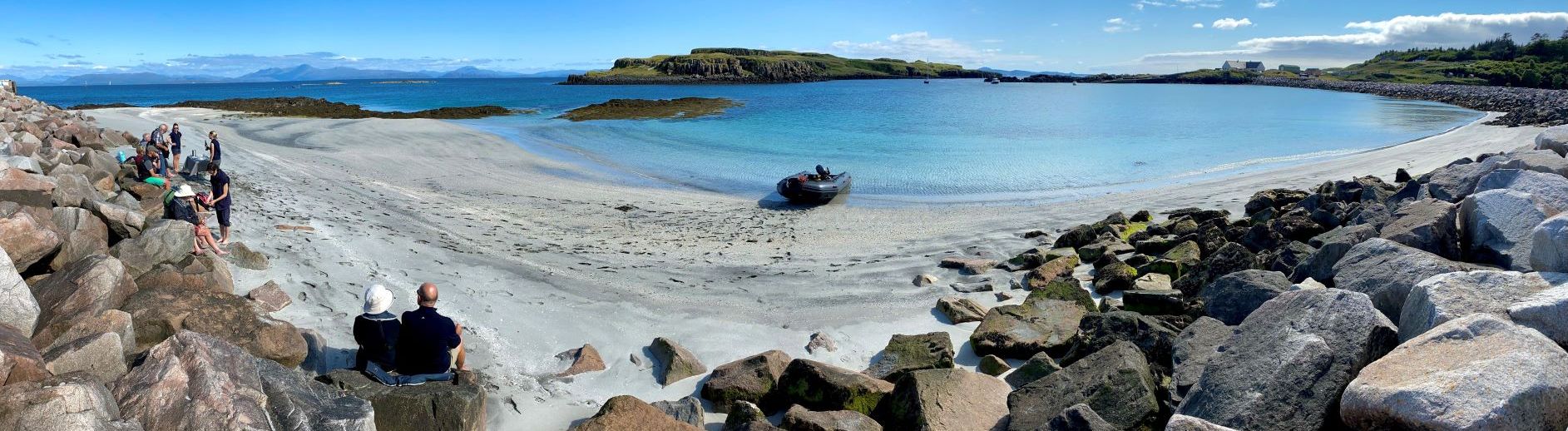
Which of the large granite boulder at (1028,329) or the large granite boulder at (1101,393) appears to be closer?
the large granite boulder at (1101,393)

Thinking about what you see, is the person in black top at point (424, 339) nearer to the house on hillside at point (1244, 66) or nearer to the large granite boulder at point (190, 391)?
the large granite boulder at point (190, 391)

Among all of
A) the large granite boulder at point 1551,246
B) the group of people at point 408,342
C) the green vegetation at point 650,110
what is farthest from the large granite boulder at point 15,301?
the green vegetation at point 650,110

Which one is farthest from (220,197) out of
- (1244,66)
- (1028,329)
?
(1244,66)

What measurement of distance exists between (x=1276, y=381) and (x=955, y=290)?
571cm

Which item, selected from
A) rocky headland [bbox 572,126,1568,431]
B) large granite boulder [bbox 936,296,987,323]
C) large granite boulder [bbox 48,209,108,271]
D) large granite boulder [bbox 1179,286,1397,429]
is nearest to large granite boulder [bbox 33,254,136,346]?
large granite boulder [bbox 48,209,108,271]

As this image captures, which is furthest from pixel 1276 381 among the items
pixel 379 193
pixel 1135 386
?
pixel 379 193

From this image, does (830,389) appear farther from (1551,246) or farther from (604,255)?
(604,255)

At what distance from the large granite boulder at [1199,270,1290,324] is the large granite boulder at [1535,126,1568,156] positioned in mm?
7514

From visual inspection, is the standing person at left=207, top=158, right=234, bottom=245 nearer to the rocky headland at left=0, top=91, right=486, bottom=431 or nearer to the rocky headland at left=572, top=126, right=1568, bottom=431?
the rocky headland at left=0, top=91, right=486, bottom=431

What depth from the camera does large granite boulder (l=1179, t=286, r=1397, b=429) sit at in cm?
461

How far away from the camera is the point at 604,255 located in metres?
12.8

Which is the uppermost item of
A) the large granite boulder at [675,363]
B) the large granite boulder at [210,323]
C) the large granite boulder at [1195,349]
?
the large granite boulder at [210,323]

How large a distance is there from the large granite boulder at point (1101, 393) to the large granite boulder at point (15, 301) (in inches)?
270

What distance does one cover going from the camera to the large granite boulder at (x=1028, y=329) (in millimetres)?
7500
